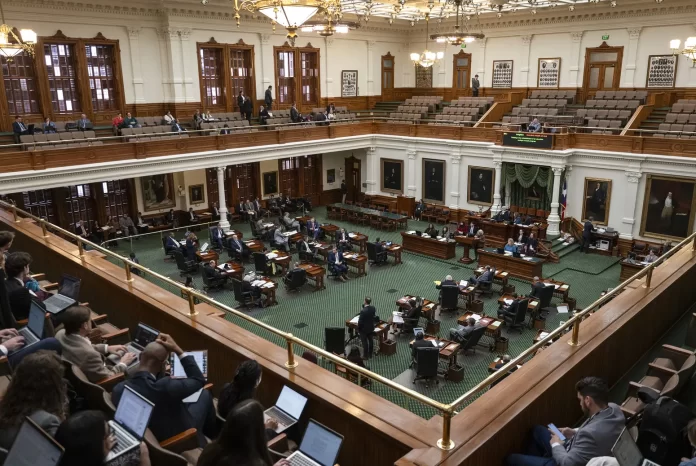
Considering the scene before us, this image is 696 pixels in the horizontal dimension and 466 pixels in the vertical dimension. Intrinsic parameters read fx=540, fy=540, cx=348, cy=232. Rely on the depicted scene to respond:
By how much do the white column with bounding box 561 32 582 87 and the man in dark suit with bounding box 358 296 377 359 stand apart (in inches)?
669

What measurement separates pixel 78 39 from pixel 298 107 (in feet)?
30.8

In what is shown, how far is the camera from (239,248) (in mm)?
16578

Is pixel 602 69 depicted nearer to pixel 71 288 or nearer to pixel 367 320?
pixel 367 320

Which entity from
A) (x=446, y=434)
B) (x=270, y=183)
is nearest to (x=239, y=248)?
(x=270, y=183)

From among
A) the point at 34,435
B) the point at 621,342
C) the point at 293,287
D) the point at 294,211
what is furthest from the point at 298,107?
the point at 34,435

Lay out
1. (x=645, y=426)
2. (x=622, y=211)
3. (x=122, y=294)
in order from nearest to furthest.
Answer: (x=645, y=426)
(x=122, y=294)
(x=622, y=211)

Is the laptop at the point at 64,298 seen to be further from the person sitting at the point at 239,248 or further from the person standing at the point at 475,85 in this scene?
the person standing at the point at 475,85

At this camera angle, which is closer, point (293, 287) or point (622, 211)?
point (293, 287)

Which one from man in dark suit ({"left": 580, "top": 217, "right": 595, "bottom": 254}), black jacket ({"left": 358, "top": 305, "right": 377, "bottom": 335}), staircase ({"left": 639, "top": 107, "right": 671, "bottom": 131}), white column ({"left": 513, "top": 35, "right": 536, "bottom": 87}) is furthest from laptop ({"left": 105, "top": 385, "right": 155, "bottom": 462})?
white column ({"left": 513, "top": 35, "right": 536, "bottom": 87})

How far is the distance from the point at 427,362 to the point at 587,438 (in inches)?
234

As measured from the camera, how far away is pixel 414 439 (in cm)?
376

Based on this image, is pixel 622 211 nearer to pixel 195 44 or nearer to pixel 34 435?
pixel 195 44

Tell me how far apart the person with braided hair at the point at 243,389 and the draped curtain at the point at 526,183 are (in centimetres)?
1757

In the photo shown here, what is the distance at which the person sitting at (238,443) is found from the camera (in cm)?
283
